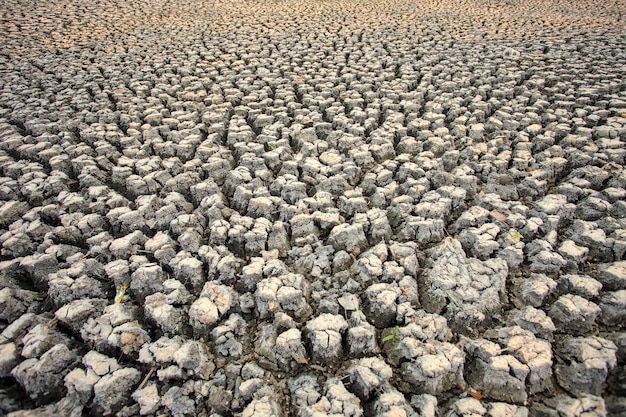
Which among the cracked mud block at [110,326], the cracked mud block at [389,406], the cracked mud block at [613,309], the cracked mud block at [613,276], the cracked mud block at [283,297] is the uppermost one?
the cracked mud block at [613,276]

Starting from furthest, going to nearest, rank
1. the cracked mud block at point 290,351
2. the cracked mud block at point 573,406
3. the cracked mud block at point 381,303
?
1. the cracked mud block at point 381,303
2. the cracked mud block at point 290,351
3. the cracked mud block at point 573,406

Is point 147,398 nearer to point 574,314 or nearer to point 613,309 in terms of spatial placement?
point 574,314

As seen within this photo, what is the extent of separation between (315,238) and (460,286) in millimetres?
604

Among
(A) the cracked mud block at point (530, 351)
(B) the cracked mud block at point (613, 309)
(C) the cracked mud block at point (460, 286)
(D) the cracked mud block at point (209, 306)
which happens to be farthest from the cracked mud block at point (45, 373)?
(B) the cracked mud block at point (613, 309)

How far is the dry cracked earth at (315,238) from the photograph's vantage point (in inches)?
45.0

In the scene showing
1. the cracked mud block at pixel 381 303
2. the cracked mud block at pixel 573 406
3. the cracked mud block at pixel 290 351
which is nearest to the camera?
the cracked mud block at pixel 573 406

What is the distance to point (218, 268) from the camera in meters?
1.48

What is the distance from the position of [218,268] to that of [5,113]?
210cm

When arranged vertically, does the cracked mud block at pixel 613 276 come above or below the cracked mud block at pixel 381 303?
above

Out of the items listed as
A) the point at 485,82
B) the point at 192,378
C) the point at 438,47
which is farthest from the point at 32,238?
the point at 438,47

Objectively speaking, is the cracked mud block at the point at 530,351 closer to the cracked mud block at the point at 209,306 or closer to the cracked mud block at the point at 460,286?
the cracked mud block at the point at 460,286

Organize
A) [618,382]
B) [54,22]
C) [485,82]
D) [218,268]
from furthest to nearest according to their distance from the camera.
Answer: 1. [54,22]
2. [485,82]
3. [218,268]
4. [618,382]

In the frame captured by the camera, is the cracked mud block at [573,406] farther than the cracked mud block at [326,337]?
No

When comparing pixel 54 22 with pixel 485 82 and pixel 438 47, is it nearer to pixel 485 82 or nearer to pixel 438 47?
pixel 438 47
